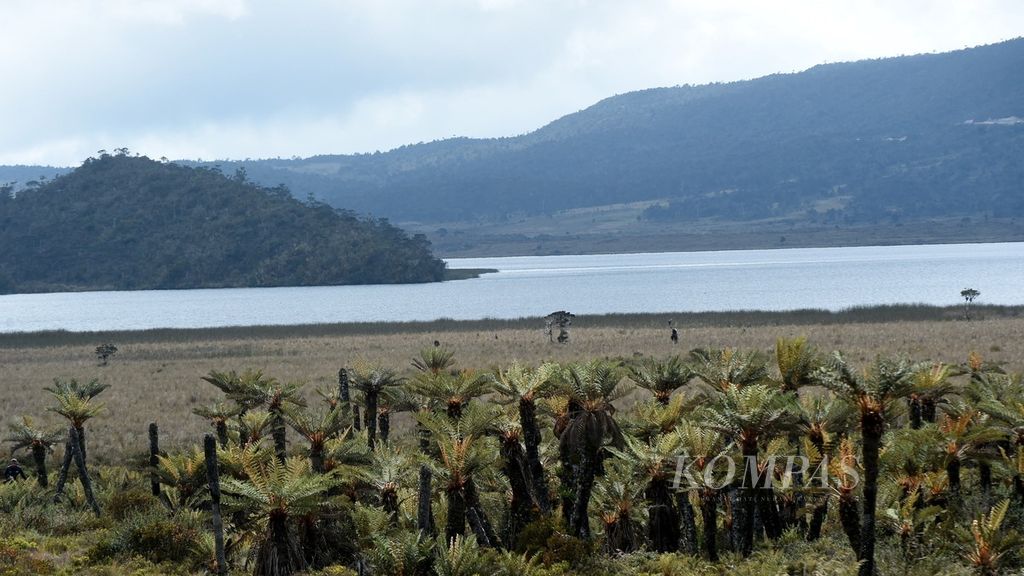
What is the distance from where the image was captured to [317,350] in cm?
5897

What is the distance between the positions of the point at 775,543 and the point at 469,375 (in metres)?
7.06

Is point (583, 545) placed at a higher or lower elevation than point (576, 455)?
lower

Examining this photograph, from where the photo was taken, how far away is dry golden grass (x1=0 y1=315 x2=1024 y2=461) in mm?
36031

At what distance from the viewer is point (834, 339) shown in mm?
51250

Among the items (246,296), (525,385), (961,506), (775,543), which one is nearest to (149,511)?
(525,385)

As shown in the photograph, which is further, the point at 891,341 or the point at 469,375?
the point at 891,341

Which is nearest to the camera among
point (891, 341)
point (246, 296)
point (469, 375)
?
point (469, 375)

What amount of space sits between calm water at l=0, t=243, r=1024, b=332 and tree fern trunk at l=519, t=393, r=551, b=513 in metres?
68.6

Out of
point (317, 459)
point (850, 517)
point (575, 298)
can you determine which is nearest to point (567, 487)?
point (317, 459)

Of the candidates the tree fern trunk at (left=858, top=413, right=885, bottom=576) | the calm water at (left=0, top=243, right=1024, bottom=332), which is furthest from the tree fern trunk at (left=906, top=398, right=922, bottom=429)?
the calm water at (left=0, top=243, right=1024, bottom=332)

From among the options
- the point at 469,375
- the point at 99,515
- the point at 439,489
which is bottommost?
the point at 99,515

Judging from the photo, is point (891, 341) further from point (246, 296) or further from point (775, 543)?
point (246, 296)

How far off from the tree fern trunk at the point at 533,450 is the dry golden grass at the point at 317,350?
15.7 meters

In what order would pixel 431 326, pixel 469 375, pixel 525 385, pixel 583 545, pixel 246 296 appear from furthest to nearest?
pixel 246 296 → pixel 431 326 → pixel 469 375 → pixel 525 385 → pixel 583 545
